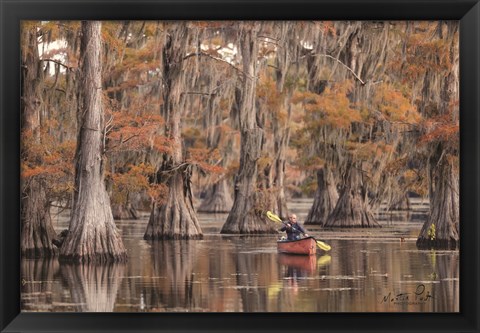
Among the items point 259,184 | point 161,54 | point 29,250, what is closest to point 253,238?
point 259,184

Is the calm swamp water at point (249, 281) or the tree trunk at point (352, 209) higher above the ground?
the tree trunk at point (352, 209)

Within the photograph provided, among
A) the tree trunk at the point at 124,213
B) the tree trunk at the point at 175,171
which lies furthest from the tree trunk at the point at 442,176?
the tree trunk at the point at 124,213

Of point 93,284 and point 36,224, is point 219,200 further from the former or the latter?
point 93,284

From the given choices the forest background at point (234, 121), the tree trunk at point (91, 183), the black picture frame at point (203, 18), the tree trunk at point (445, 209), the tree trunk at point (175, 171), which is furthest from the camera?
the tree trunk at point (175, 171)

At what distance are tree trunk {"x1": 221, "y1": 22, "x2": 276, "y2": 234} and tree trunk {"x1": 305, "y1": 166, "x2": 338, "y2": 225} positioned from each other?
120 inches

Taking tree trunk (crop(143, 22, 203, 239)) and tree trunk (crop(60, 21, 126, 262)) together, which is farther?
tree trunk (crop(143, 22, 203, 239))

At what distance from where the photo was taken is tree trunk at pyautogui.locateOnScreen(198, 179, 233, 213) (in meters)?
38.3

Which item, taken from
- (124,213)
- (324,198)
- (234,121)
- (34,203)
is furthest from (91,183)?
(234,121)

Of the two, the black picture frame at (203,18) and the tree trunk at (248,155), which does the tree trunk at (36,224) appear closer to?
the black picture frame at (203,18)

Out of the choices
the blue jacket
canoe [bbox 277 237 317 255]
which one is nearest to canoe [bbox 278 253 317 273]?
canoe [bbox 277 237 317 255]

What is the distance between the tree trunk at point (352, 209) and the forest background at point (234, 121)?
39mm

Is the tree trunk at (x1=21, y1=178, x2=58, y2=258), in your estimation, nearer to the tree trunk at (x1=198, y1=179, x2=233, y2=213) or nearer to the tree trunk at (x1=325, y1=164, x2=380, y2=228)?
the tree trunk at (x1=325, y1=164, x2=380, y2=228)

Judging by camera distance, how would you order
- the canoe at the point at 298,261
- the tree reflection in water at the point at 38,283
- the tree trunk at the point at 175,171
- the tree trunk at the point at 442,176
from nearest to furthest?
1. the tree reflection in water at the point at 38,283
2. the canoe at the point at 298,261
3. the tree trunk at the point at 442,176
4. the tree trunk at the point at 175,171
